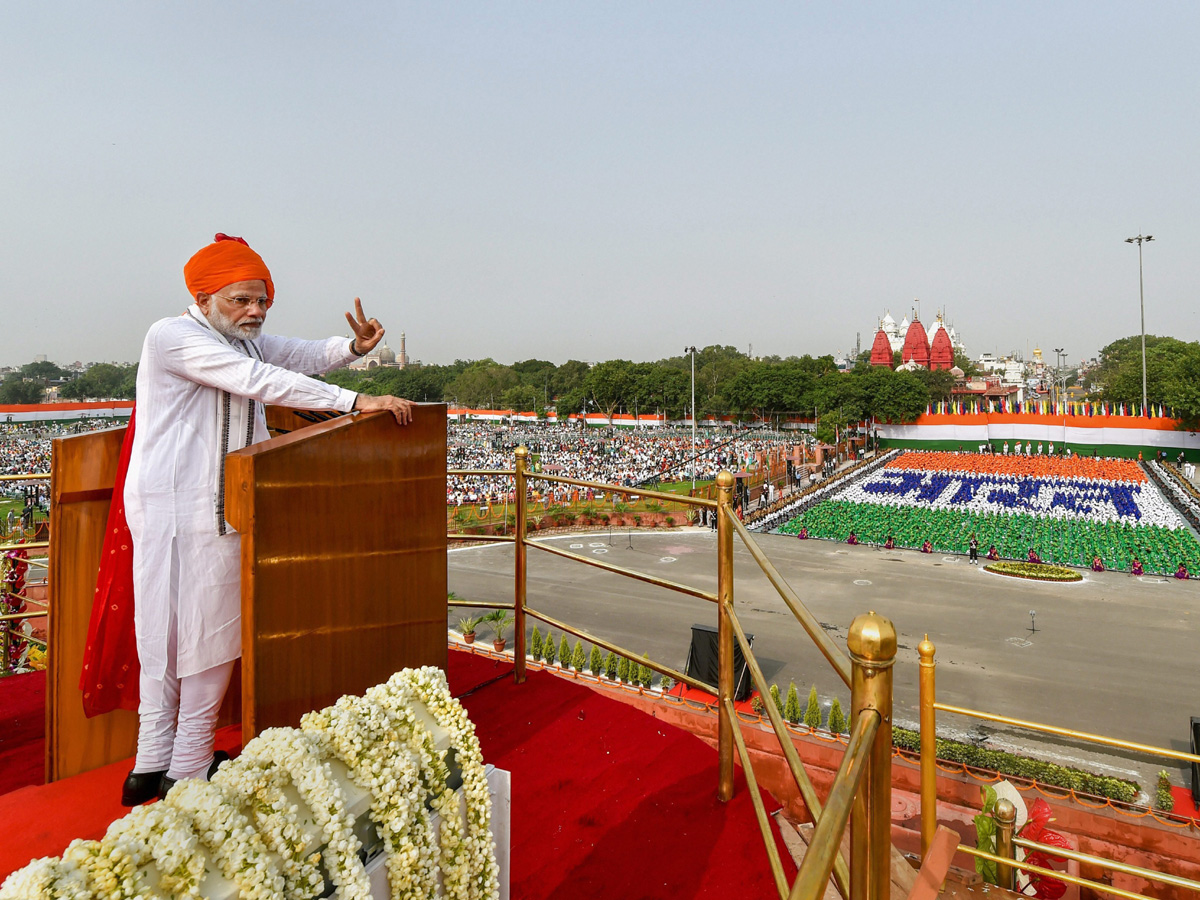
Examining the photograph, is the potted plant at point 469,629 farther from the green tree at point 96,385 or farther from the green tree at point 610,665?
the green tree at point 96,385

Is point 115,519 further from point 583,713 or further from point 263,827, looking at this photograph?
point 583,713

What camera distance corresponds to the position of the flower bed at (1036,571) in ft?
57.3

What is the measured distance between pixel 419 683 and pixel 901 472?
36.4m

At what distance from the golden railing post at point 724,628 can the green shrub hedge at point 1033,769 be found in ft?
17.4

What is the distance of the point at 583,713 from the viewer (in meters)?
3.07

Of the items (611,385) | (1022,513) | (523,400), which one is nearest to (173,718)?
(1022,513)

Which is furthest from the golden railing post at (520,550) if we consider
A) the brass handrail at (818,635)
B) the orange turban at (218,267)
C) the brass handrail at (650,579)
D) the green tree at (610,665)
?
the green tree at (610,665)

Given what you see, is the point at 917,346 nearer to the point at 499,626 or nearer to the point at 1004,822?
the point at 499,626

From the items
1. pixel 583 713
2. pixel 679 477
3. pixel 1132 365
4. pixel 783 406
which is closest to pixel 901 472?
pixel 679 477

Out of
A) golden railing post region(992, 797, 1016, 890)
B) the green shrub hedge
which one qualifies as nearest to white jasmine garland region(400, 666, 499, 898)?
golden railing post region(992, 797, 1016, 890)

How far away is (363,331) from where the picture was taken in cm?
265

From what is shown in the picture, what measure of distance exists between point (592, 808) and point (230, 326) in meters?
1.93

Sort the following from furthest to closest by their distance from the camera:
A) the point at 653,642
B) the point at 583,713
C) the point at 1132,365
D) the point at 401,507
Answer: the point at 1132,365
the point at 653,642
the point at 583,713
the point at 401,507

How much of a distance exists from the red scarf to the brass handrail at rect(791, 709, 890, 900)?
1994 mm
